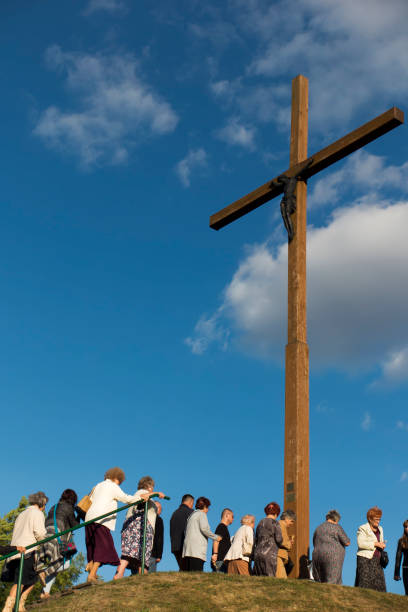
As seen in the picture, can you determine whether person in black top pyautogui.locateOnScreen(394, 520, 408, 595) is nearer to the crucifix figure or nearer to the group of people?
the group of people

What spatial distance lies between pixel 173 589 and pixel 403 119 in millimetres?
7428

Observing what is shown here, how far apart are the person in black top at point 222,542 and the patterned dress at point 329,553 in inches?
66.2

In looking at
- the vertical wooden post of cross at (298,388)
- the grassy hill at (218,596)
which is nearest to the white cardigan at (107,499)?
the grassy hill at (218,596)

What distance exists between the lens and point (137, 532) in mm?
9625

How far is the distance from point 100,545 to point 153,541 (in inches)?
39.7

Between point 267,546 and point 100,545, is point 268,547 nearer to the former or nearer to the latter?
point 267,546

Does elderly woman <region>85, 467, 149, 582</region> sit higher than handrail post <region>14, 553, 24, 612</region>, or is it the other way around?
elderly woman <region>85, 467, 149, 582</region>

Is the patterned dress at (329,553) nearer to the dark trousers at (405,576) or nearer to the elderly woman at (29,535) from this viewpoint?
the dark trousers at (405,576)

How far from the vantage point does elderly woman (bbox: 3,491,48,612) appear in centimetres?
895

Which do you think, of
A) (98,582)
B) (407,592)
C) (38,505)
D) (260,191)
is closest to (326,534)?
(407,592)

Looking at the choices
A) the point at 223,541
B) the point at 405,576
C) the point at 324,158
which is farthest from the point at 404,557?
the point at 324,158

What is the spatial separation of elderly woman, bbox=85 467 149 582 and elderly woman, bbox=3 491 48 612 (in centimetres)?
64

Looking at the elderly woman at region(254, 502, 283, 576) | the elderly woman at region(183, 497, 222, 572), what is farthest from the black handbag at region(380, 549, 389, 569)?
the elderly woman at region(183, 497, 222, 572)

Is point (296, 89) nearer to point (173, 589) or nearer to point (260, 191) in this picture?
point (260, 191)
